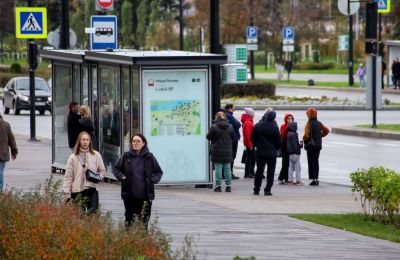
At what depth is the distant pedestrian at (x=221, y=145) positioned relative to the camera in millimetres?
24078

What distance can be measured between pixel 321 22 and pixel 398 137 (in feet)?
253

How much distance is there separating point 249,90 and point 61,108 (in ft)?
106

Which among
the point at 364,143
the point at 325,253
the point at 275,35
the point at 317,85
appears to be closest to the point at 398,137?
the point at 364,143

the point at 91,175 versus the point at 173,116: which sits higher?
the point at 173,116

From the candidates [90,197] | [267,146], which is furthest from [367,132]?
[90,197]

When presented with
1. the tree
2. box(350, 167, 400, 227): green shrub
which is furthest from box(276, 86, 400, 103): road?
box(350, 167, 400, 227): green shrub

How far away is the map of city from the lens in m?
24.6

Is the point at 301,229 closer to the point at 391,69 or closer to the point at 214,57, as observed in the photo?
the point at 214,57

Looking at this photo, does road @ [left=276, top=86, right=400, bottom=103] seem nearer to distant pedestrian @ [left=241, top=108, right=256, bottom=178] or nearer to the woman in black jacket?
distant pedestrian @ [left=241, top=108, right=256, bottom=178]

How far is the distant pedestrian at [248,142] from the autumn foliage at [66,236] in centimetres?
1333

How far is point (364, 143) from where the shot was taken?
39.0 meters

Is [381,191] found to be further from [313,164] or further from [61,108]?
[61,108]

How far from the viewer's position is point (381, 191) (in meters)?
18.0

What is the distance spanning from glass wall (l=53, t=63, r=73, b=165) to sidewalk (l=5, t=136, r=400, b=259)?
21.7 inches
